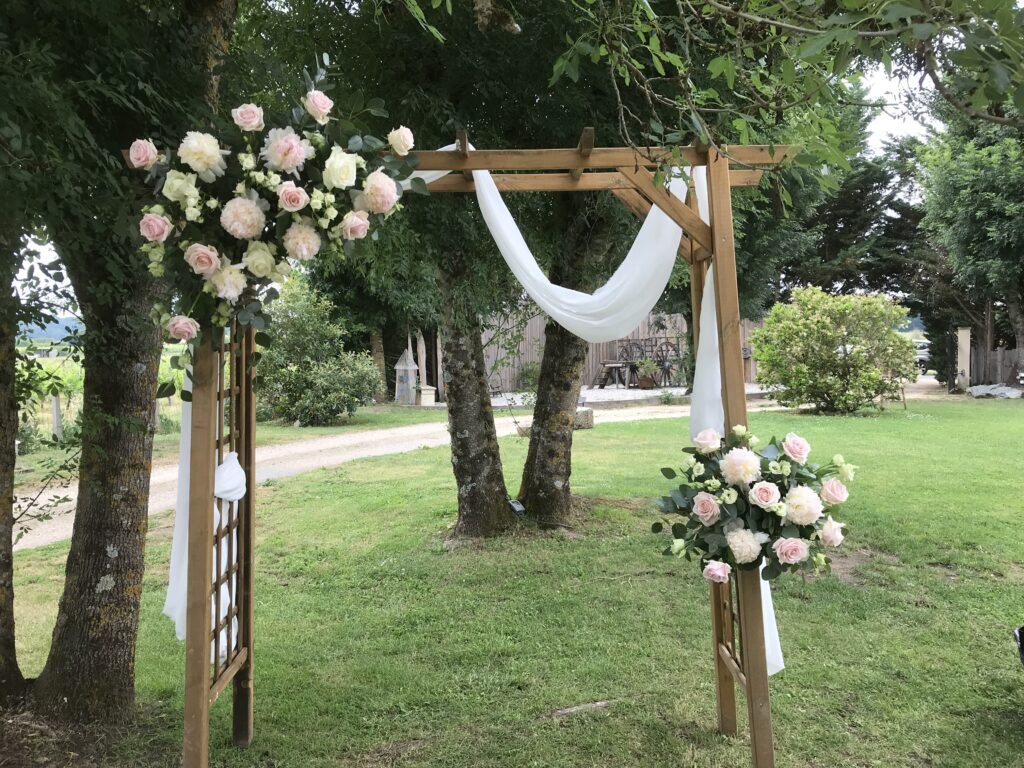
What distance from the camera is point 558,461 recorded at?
6594 mm

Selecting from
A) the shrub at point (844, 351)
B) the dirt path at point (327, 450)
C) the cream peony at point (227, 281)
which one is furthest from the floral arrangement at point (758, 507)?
the shrub at point (844, 351)

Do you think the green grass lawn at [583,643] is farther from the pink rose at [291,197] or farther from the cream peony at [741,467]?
the pink rose at [291,197]

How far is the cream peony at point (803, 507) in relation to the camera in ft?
8.32

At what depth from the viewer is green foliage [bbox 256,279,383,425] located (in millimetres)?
14062

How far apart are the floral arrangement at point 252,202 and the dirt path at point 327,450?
17.5 feet

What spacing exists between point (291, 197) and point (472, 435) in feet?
13.6

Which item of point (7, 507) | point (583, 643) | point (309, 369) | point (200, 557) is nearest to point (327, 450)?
point (309, 369)

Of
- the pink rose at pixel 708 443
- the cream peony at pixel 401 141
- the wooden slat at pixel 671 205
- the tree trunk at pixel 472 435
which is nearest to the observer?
the cream peony at pixel 401 141

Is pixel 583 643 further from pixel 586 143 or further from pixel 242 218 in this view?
pixel 242 218

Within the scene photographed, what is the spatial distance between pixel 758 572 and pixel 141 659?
340 cm

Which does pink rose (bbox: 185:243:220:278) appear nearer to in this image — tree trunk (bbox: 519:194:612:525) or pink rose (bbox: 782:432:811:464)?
pink rose (bbox: 782:432:811:464)

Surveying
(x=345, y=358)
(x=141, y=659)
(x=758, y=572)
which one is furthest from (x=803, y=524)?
(x=345, y=358)

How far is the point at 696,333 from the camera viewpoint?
3467 mm

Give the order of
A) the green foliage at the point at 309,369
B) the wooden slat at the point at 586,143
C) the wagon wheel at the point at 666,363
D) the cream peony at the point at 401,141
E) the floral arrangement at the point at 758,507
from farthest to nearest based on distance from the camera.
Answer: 1. the wagon wheel at the point at 666,363
2. the green foliage at the point at 309,369
3. the wooden slat at the point at 586,143
4. the floral arrangement at the point at 758,507
5. the cream peony at the point at 401,141
